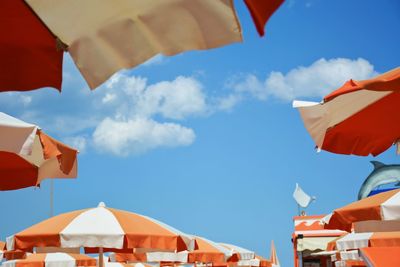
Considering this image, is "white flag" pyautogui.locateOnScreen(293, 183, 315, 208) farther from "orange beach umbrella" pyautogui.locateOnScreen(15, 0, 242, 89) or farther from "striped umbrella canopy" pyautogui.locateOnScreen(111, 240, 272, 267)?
"orange beach umbrella" pyautogui.locateOnScreen(15, 0, 242, 89)

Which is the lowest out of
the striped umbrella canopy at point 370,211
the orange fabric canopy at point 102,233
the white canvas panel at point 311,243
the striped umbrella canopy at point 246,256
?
the orange fabric canopy at point 102,233

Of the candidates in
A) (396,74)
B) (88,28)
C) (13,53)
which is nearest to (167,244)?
(396,74)

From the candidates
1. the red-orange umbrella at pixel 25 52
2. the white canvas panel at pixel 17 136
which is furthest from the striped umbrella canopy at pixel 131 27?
the white canvas panel at pixel 17 136

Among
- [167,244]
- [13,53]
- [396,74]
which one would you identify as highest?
[396,74]

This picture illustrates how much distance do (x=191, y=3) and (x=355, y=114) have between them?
3263 mm

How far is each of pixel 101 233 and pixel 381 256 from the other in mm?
3613

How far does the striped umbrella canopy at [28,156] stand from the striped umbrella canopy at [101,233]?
1.41 meters

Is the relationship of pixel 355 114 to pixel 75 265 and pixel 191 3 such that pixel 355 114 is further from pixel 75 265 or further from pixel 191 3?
pixel 75 265

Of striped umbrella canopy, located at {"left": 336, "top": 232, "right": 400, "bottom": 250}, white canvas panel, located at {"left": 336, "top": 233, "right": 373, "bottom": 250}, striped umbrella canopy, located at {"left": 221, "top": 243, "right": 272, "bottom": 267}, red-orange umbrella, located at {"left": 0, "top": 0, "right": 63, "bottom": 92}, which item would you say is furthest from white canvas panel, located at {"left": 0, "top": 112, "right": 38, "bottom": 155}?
striped umbrella canopy, located at {"left": 221, "top": 243, "right": 272, "bottom": 267}

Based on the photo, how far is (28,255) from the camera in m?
11.7

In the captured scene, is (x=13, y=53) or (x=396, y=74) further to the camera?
(x=396, y=74)

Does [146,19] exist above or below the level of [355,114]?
below

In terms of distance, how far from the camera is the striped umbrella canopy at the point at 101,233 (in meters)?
6.86

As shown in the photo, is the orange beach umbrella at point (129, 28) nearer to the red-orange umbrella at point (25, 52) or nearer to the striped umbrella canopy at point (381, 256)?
the red-orange umbrella at point (25, 52)
